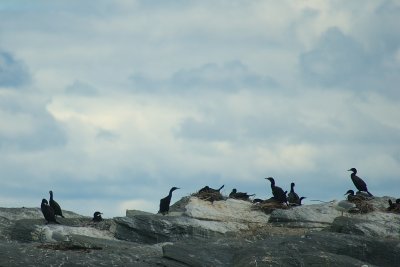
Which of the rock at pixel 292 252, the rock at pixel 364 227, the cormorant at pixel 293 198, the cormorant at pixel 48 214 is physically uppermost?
the cormorant at pixel 293 198

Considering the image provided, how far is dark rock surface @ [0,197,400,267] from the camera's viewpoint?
19297mm

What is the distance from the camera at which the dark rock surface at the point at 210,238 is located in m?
19.3

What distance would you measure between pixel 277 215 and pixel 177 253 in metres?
6.96

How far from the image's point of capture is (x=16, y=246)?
1975cm

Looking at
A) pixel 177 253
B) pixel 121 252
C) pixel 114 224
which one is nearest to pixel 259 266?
pixel 177 253

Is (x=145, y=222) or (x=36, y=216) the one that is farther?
(x=36, y=216)

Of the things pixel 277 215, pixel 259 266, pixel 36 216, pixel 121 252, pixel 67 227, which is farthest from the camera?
pixel 36 216

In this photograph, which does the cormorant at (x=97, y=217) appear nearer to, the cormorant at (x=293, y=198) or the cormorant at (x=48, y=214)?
the cormorant at (x=48, y=214)

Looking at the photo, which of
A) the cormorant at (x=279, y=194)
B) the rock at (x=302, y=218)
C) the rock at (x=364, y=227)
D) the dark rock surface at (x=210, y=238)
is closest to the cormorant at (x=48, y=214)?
the dark rock surface at (x=210, y=238)

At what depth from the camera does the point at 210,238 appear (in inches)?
919

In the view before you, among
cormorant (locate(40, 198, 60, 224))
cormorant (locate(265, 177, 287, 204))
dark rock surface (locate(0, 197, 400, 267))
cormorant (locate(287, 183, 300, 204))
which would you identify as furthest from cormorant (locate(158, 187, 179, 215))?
cormorant (locate(40, 198, 60, 224))

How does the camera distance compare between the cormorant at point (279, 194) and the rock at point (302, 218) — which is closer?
the rock at point (302, 218)

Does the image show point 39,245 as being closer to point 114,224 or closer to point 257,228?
point 114,224

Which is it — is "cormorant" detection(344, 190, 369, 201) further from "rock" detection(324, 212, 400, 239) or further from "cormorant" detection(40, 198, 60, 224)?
"cormorant" detection(40, 198, 60, 224)
